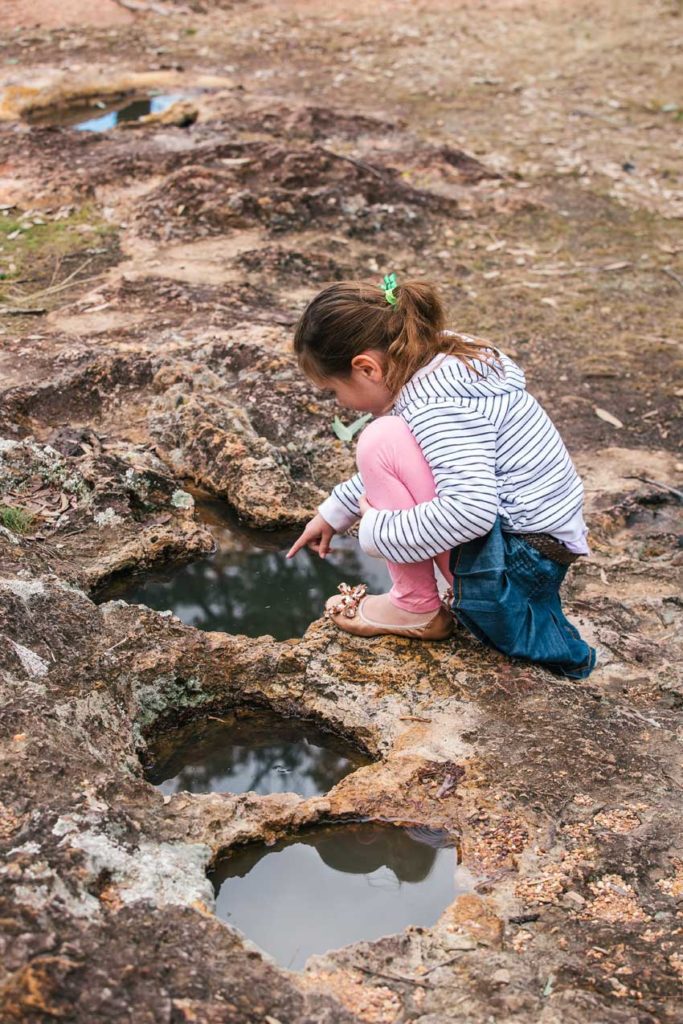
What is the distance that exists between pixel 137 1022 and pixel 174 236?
4533mm

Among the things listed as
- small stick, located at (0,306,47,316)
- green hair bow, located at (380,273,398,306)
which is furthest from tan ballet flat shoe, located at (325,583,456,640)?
small stick, located at (0,306,47,316)

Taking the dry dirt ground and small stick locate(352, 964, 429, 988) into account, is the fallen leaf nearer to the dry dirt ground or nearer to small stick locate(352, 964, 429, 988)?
the dry dirt ground

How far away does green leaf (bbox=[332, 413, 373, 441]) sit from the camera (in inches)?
159

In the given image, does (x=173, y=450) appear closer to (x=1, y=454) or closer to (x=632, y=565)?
(x=1, y=454)

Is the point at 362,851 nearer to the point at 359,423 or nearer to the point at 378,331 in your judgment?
the point at 378,331

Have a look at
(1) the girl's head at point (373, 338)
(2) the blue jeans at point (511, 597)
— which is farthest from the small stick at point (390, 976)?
(1) the girl's head at point (373, 338)

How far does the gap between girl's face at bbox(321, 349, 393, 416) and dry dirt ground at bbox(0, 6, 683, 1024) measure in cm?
65

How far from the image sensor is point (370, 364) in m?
2.65

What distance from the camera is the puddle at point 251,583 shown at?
10.2 ft

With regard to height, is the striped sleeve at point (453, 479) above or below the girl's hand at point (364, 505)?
above

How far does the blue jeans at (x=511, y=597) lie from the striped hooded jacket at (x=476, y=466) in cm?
7

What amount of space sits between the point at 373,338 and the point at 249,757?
1.11 metres

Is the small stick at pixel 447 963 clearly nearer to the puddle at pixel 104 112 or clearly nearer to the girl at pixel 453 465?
the girl at pixel 453 465

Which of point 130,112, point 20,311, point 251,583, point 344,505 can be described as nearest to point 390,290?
point 344,505
